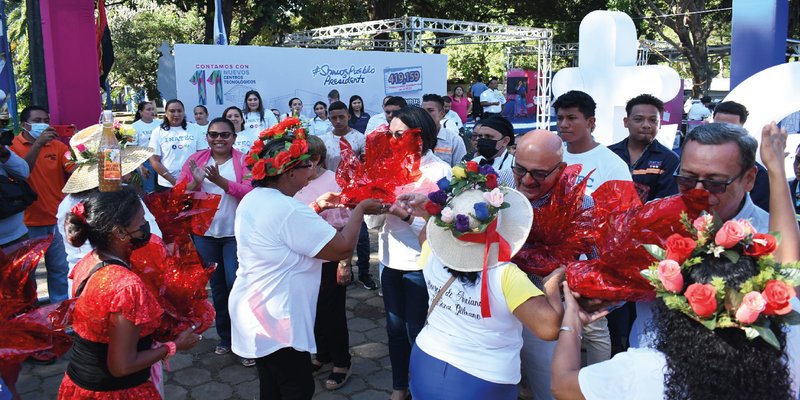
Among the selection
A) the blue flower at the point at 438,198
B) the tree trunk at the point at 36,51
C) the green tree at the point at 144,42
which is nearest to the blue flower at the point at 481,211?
the blue flower at the point at 438,198

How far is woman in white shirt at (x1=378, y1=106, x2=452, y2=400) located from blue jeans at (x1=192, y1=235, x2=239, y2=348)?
1.45 m

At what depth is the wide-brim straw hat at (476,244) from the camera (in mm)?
2203

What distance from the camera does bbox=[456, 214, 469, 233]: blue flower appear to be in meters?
2.15

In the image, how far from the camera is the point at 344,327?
4.22m

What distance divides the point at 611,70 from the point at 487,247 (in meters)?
5.57

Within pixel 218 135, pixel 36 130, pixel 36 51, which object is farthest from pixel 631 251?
pixel 36 51

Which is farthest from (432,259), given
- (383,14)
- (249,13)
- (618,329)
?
(383,14)

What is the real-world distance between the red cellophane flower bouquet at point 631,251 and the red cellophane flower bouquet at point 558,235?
1.20 ft

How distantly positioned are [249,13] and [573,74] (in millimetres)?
16811

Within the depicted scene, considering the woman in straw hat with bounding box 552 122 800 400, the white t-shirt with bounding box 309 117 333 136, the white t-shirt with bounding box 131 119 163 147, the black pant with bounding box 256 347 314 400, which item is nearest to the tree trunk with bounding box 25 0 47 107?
the white t-shirt with bounding box 131 119 163 147

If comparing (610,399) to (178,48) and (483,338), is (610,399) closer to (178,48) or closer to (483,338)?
(483,338)

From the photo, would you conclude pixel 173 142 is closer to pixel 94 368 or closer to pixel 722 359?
pixel 94 368

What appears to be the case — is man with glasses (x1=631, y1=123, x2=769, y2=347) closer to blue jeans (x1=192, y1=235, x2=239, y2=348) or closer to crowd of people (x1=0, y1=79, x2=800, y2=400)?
crowd of people (x1=0, y1=79, x2=800, y2=400)

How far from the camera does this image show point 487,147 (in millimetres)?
4074
